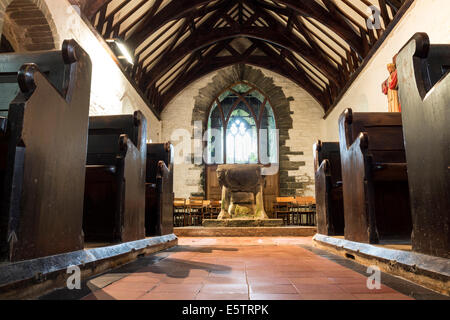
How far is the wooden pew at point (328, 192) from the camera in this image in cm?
308

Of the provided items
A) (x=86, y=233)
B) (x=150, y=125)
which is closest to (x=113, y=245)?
(x=86, y=233)

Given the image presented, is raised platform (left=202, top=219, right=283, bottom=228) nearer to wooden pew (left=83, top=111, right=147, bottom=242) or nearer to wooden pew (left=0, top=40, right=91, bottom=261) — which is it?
wooden pew (left=83, top=111, right=147, bottom=242)

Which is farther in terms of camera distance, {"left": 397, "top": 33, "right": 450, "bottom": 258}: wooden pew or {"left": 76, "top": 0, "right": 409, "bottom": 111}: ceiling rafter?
{"left": 76, "top": 0, "right": 409, "bottom": 111}: ceiling rafter

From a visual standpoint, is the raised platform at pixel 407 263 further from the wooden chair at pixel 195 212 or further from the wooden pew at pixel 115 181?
the wooden chair at pixel 195 212

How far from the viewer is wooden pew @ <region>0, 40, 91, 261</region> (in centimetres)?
116

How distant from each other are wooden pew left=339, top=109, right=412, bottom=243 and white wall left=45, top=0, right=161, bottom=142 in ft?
13.3

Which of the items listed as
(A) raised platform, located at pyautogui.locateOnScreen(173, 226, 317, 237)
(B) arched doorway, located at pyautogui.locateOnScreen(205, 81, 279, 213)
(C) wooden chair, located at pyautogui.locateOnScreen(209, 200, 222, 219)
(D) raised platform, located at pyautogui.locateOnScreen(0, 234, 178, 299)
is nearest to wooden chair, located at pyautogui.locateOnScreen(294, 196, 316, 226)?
(B) arched doorway, located at pyautogui.locateOnScreen(205, 81, 279, 213)

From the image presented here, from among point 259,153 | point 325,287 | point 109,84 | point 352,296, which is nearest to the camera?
point 352,296

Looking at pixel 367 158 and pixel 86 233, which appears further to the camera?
pixel 86 233

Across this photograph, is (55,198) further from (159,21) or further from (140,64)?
(140,64)

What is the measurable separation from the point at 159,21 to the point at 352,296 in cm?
661

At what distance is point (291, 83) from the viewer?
33.0ft

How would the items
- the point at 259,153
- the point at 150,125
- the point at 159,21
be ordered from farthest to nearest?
the point at 259,153, the point at 150,125, the point at 159,21

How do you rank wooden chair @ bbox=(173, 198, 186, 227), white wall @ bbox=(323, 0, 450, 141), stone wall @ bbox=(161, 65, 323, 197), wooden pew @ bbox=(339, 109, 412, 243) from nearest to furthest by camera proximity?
wooden pew @ bbox=(339, 109, 412, 243) < white wall @ bbox=(323, 0, 450, 141) < wooden chair @ bbox=(173, 198, 186, 227) < stone wall @ bbox=(161, 65, 323, 197)
